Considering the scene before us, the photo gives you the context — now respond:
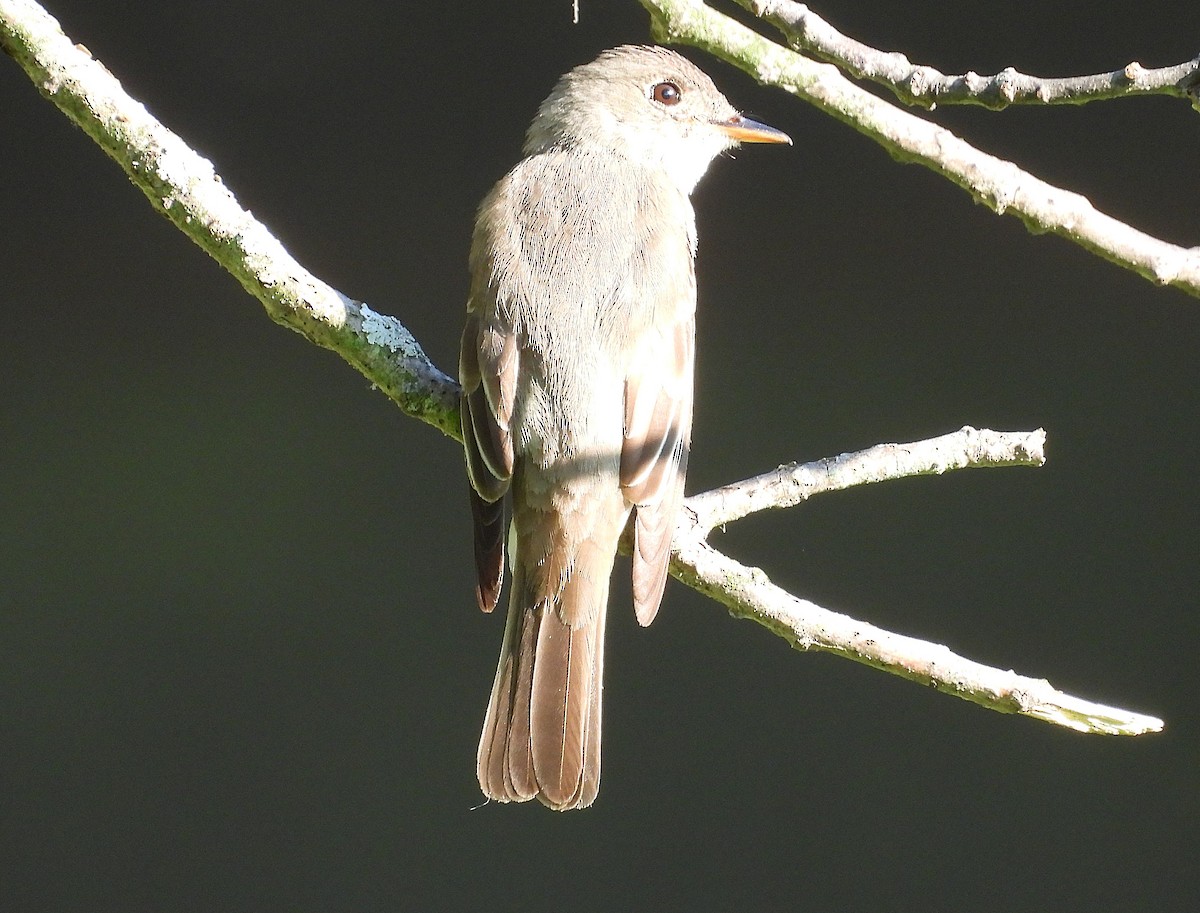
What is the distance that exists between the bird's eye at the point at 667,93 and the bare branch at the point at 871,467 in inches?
67.6

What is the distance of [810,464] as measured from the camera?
3057 millimetres

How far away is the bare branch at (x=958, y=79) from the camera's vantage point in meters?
2.40

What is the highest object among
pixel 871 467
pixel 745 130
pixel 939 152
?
pixel 745 130

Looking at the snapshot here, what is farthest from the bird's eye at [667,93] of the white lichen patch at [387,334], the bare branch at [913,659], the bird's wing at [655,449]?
the bare branch at [913,659]

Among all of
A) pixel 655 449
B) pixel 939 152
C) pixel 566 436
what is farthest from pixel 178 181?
pixel 939 152

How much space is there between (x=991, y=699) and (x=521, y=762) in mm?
983

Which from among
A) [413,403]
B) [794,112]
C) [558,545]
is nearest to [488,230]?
[413,403]

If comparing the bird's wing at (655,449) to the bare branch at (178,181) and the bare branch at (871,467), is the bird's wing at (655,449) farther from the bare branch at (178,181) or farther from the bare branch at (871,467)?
the bare branch at (178,181)

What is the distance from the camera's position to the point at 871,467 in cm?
301

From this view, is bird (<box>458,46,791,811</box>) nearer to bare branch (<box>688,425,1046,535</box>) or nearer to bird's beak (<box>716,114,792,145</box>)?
bare branch (<box>688,425,1046,535</box>)

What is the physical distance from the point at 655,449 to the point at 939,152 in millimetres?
1058

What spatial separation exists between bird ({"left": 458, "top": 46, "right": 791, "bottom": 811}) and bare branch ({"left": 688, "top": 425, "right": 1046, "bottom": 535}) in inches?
4.4

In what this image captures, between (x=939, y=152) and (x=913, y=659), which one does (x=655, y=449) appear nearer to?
(x=913, y=659)

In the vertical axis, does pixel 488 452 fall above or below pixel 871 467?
above
